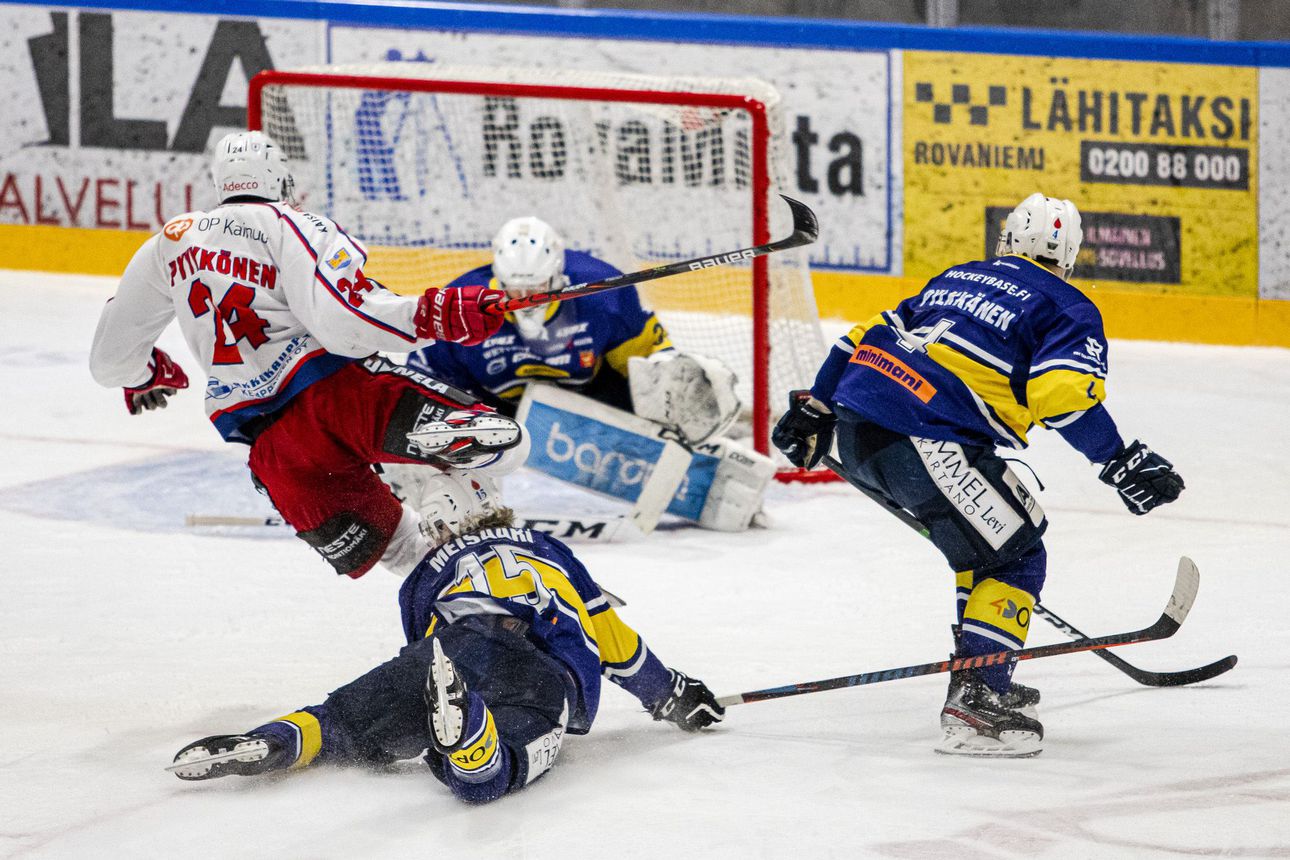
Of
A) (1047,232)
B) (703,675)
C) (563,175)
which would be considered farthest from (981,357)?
(563,175)

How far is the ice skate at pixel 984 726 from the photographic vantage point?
2799 mm

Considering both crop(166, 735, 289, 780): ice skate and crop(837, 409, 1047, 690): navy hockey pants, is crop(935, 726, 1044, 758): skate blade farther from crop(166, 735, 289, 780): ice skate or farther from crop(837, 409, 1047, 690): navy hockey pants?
crop(166, 735, 289, 780): ice skate

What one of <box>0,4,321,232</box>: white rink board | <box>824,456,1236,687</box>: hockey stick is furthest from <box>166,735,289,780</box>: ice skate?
<box>0,4,321,232</box>: white rink board

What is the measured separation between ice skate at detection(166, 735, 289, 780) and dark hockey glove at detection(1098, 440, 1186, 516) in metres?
1.38

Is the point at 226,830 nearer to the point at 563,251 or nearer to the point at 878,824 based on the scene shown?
the point at 878,824

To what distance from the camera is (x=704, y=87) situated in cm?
542

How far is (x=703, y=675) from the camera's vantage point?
3.33 meters

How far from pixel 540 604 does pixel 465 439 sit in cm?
50

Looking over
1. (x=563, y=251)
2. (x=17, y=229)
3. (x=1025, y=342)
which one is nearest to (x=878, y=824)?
(x=1025, y=342)

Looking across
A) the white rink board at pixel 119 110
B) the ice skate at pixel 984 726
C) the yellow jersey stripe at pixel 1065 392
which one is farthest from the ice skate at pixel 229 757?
the white rink board at pixel 119 110

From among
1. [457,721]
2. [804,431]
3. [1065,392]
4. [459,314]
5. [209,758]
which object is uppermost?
[459,314]

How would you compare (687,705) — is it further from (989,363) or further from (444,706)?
(989,363)

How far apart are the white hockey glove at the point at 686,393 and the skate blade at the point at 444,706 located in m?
2.25

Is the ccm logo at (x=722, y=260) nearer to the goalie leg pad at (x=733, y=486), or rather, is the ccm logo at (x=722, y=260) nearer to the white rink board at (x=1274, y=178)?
the goalie leg pad at (x=733, y=486)
